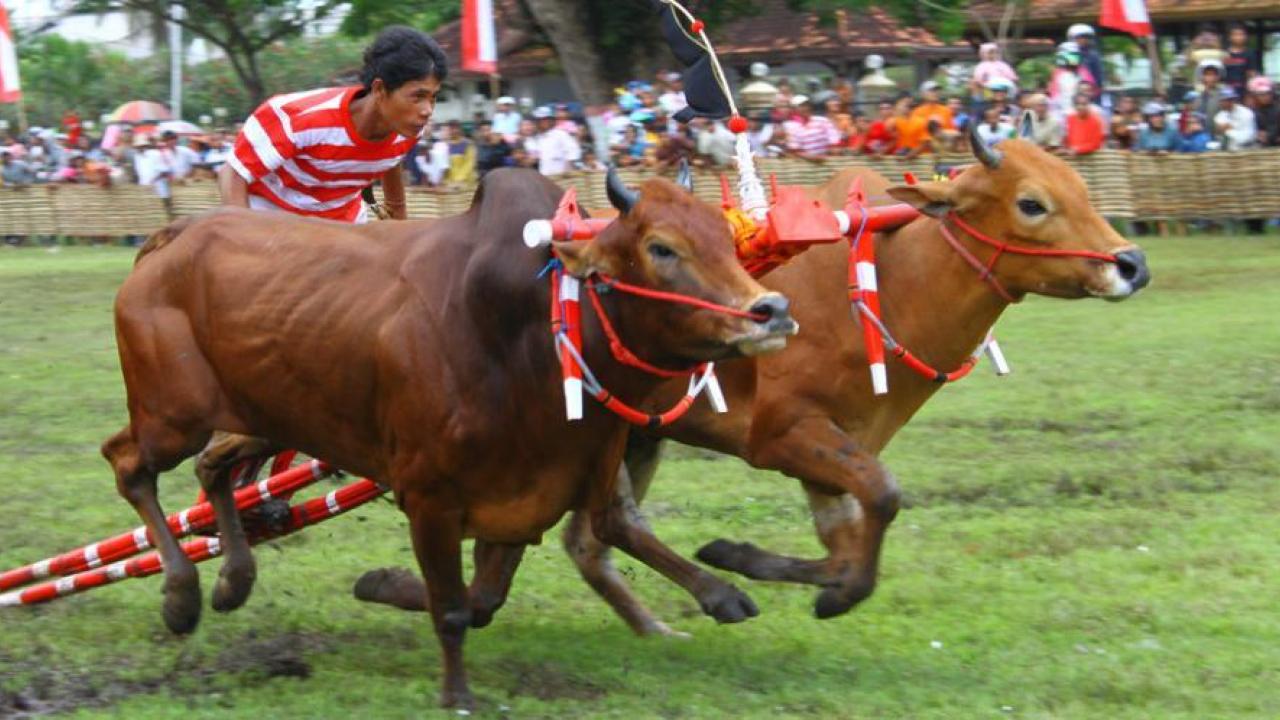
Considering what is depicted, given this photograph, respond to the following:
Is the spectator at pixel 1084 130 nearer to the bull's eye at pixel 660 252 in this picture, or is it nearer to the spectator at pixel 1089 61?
the spectator at pixel 1089 61

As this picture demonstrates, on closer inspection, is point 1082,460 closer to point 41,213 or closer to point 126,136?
point 41,213

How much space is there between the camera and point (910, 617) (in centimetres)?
710

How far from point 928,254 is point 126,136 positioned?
98.2 ft

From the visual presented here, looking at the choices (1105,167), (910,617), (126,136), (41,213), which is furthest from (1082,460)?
(126,136)

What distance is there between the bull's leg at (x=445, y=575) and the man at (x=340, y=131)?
6.03 ft

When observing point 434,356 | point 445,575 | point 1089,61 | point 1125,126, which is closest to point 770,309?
point 434,356

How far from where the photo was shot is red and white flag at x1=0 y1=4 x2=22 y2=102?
25.8 meters

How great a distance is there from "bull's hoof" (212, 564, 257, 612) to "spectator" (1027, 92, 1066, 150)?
1537cm

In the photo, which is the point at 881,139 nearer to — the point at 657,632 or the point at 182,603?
the point at 657,632

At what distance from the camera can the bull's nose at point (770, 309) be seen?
5.32m

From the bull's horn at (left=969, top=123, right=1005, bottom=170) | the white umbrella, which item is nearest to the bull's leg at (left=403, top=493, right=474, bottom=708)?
the bull's horn at (left=969, top=123, right=1005, bottom=170)

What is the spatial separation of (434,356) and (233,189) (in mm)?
1873

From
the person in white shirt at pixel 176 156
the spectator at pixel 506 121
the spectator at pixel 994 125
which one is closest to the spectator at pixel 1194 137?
the spectator at pixel 994 125

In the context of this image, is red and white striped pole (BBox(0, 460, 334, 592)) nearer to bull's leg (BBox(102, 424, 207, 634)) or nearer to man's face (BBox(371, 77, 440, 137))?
bull's leg (BBox(102, 424, 207, 634))
